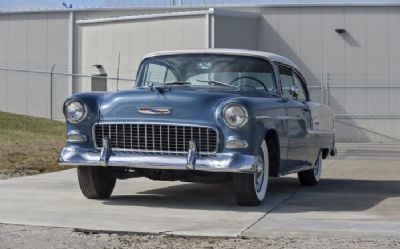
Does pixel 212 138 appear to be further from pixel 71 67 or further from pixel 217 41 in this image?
pixel 71 67

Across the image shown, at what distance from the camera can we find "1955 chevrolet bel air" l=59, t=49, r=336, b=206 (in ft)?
25.3

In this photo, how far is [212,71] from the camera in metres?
9.13

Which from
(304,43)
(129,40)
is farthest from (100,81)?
(304,43)

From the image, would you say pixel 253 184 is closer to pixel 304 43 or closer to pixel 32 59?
pixel 304 43

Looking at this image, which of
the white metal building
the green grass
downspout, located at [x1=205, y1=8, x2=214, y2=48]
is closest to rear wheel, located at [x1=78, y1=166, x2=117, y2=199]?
the green grass

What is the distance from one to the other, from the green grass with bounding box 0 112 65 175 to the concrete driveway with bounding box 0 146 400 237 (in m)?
1.15

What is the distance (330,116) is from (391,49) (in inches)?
563

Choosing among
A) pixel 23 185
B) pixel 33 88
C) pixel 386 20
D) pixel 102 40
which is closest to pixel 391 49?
pixel 386 20

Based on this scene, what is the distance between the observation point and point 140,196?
926 centimetres

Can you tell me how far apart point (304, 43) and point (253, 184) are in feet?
60.1

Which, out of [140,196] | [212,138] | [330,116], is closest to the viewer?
[212,138]

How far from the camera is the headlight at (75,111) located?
8.16 metres

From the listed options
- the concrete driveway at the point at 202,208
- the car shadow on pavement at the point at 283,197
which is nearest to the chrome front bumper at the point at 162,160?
the concrete driveway at the point at 202,208

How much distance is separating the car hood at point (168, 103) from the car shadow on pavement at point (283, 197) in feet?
3.60
